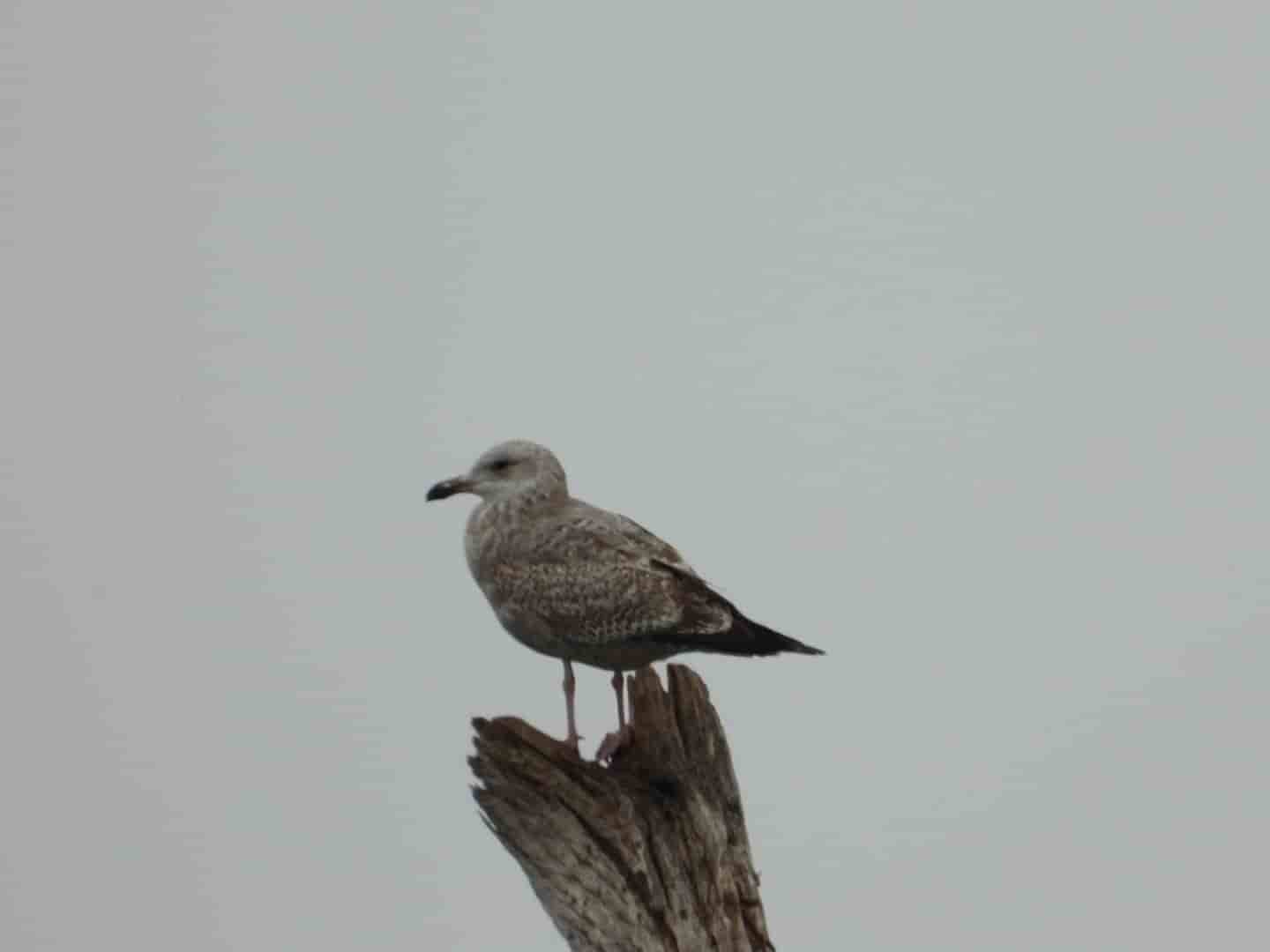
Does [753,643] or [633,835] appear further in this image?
[753,643]

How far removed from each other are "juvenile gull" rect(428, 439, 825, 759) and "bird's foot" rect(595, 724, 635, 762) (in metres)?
0.60

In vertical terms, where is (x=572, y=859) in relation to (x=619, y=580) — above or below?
below

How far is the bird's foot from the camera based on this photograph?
12875 millimetres

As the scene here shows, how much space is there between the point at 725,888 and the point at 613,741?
1428 millimetres

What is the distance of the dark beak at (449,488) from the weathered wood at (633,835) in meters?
3.31

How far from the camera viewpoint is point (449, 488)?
50.4 ft

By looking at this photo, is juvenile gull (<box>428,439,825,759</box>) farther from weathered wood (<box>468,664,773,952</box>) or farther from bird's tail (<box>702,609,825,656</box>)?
weathered wood (<box>468,664,773,952</box>)

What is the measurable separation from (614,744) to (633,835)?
109 cm

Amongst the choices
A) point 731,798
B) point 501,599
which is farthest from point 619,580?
point 731,798

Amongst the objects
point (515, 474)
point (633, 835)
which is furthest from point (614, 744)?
point (515, 474)

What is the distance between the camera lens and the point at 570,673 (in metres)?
15.0

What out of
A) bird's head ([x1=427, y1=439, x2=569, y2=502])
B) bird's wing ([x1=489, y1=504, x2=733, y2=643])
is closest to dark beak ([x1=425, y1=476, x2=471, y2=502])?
bird's head ([x1=427, y1=439, x2=569, y2=502])

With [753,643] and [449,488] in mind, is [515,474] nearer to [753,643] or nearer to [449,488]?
[449,488]

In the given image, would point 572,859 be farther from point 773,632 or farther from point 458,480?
point 458,480
